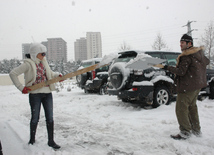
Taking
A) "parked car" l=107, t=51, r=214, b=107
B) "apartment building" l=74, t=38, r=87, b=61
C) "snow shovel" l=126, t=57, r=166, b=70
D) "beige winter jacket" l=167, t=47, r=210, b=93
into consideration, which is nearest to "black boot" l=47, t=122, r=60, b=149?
"snow shovel" l=126, t=57, r=166, b=70

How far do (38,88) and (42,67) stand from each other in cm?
41

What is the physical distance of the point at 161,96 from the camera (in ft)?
19.1

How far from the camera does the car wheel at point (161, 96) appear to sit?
5.69 metres

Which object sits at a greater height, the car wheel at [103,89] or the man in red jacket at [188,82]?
the man in red jacket at [188,82]

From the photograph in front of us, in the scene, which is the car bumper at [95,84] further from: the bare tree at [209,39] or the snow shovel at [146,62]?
the bare tree at [209,39]

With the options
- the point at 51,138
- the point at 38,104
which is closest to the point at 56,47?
the point at 38,104

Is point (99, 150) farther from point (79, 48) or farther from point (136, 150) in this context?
point (79, 48)

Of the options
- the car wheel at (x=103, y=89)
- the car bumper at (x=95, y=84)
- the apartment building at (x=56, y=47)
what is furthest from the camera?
the apartment building at (x=56, y=47)

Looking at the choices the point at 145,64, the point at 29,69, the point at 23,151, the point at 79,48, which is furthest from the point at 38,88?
the point at 79,48

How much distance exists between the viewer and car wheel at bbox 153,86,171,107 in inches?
224

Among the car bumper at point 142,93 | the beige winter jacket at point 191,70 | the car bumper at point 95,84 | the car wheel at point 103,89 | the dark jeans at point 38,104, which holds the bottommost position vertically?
the car wheel at point 103,89

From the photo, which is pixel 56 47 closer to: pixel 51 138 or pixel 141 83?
pixel 141 83

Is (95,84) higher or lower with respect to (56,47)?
lower

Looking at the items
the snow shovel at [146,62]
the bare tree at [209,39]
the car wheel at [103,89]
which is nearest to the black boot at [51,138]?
the snow shovel at [146,62]
